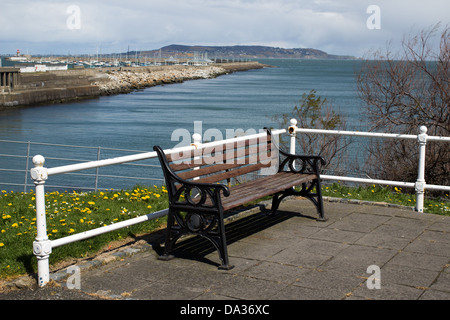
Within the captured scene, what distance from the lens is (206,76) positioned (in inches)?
5492

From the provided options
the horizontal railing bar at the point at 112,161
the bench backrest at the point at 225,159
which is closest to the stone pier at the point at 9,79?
the bench backrest at the point at 225,159

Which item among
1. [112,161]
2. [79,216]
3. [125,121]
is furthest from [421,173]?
[125,121]

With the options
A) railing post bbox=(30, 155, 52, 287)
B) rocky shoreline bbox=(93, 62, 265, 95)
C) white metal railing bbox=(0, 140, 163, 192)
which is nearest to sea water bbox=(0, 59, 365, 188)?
white metal railing bbox=(0, 140, 163, 192)

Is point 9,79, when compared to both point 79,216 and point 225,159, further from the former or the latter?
point 225,159

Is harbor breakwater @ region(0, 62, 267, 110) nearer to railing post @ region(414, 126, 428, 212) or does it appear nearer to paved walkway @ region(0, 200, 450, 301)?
railing post @ region(414, 126, 428, 212)

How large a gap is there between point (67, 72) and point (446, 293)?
252ft

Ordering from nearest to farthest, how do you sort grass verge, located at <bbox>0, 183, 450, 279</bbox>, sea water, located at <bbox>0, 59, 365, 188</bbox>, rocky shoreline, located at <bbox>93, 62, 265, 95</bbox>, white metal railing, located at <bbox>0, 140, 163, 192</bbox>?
grass verge, located at <bbox>0, 183, 450, 279</bbox> < white metal railing, located at <bbox>0, 140, 163, 192</bbox> < sea water, located at <bbox>0, 59, 365, 188</bbox> < rocky shoreline, located at <bbox>93, 62, 265, 95</bbox>

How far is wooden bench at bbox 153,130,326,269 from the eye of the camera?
5.48 meters

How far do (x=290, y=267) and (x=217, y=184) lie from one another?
1.01 m

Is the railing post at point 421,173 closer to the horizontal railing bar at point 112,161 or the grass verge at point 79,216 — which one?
the grass verge at point 79,216

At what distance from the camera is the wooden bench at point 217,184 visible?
18.0 feet

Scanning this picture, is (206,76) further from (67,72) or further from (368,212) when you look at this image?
(368,212)

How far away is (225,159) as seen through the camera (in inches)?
260
